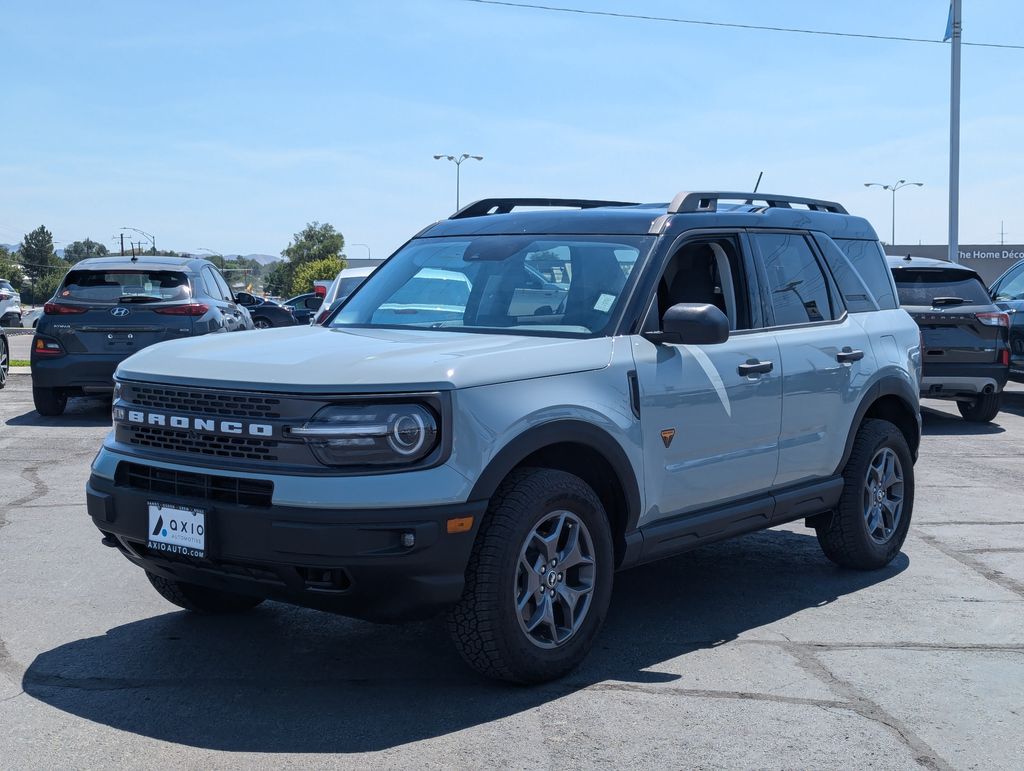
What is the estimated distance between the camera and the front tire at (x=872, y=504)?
6.41m

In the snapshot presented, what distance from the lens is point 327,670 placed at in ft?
15.8

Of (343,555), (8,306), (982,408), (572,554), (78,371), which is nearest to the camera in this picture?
(343,555)

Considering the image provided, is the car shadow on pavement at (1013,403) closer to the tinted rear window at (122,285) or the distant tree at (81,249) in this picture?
the tinted rear window at (122,285)

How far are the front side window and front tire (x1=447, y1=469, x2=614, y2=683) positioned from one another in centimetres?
183

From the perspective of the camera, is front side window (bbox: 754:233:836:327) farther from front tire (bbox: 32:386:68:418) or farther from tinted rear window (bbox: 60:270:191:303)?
front tire (bbox: 32:386:68:418)

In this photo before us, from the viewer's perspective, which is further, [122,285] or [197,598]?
[122,285]

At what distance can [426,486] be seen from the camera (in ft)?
13.7

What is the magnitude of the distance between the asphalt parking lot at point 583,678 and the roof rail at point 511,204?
2020 mm

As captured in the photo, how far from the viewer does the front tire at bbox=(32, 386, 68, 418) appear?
12.9 m

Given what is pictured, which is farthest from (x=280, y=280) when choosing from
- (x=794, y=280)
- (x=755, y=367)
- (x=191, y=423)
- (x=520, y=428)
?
(x=520, y=428)

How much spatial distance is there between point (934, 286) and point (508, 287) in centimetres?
941

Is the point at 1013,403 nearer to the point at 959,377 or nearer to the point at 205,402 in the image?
the point at 959,377

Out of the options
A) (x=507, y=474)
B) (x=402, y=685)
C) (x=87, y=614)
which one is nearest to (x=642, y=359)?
(x=507, y=474)

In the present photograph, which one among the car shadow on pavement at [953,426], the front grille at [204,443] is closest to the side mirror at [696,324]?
the front grille at [204,443]
